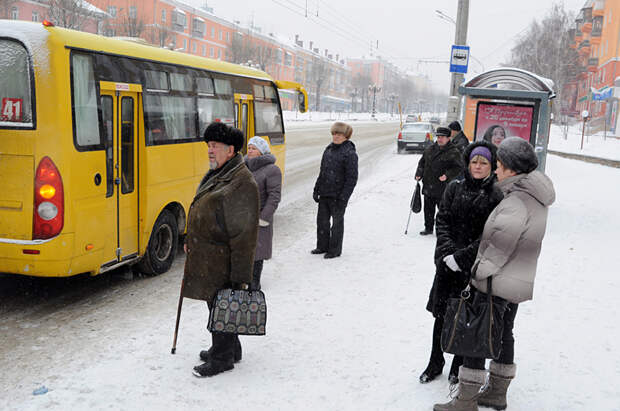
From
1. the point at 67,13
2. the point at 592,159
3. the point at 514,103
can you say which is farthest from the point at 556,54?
the point at 514,103

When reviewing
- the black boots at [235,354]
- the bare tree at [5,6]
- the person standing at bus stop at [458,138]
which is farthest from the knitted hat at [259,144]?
the bare tree at [5,6]

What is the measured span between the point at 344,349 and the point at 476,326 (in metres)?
1.58

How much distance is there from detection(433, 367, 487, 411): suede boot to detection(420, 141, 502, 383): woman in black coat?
0.47 meters

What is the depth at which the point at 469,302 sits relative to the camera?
3.64 m

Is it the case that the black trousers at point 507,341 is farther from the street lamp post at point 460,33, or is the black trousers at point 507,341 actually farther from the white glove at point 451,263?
the street lamp post at point 460,33

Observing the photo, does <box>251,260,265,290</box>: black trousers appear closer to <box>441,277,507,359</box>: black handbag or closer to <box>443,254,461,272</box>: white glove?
<box>443,254,461,272</box>: white glove

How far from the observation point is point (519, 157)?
3447 millimetres

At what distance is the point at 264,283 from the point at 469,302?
3.31m

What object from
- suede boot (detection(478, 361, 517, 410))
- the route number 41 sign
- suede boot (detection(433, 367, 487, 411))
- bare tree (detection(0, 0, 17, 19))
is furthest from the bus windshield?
bare tree (detection(0, 0, 17, 19))

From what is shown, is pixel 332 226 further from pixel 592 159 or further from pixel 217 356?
pixel 592 159

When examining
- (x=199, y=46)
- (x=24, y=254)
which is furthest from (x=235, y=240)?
(x=199, y=46)

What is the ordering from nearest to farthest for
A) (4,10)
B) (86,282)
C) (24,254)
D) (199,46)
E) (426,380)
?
1. (426,380)
2. (24,254)
3. (86,282)
4. (4,10)
5. (199,46)

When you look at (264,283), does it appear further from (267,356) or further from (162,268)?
(267,356)

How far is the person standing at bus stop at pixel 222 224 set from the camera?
152 inches
